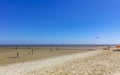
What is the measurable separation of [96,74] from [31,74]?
4396mm

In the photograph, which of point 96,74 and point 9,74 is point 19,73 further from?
point 96,74

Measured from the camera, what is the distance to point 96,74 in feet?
40.4

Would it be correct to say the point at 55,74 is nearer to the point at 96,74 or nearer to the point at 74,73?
the point at 74,73

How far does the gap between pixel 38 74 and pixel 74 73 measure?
2437 mm

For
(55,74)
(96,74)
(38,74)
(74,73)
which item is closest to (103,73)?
(96,74)

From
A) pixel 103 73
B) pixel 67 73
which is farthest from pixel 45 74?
pixel 103 73

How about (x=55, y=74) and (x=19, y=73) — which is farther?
(x=19, y=73)

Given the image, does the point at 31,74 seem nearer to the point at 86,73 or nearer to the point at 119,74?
the point at 86,73

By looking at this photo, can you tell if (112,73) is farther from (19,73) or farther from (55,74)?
(19,73)

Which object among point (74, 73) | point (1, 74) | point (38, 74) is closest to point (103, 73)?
point (74, 73)

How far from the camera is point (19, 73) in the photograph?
13.5 m

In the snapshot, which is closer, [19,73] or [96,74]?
[96,74]

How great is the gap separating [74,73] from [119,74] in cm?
297

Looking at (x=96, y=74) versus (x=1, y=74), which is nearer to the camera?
(x=96, y=74)
